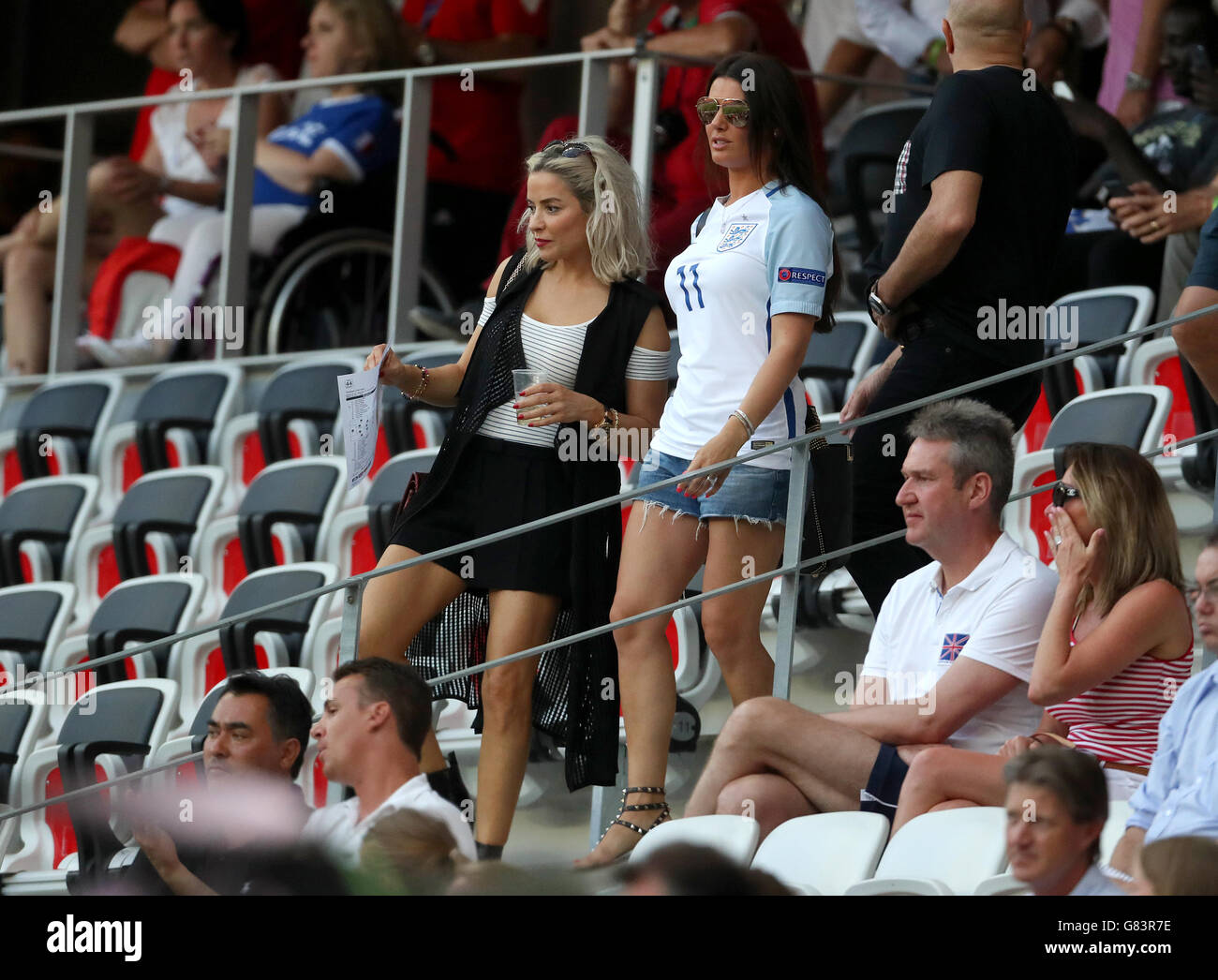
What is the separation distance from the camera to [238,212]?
763 cm

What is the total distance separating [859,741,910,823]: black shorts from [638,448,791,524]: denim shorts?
1.82 ft

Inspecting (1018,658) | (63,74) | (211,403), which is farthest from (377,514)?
(63,74)

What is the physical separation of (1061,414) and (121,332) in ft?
14.5

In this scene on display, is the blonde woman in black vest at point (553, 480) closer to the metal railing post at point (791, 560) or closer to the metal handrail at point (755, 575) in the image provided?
the metal handrail at point (755, 575)

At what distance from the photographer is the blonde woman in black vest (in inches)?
163

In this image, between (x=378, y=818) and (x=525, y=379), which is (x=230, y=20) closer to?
(x=525, y=379)

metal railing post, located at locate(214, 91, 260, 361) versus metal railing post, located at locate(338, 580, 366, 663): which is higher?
metal railing post, located at locate(214, 91, 260, 361)

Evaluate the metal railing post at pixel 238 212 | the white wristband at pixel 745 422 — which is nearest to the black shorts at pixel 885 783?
the white wristband at pixel 745 422

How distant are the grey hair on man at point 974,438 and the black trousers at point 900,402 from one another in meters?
0.19

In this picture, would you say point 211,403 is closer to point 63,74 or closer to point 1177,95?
point 1177,95

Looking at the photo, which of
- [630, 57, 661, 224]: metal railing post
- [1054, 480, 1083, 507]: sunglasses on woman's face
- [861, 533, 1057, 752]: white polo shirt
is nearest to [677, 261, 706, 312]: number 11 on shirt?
[861, 533, 1057, 752]: white polo shirt

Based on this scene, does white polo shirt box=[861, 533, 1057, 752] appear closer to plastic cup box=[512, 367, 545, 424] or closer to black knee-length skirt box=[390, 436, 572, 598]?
black knee-length skirt box=[390, 436, 572, 598]

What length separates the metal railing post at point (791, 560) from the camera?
3.88 metres

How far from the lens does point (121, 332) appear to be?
816 centimetres
